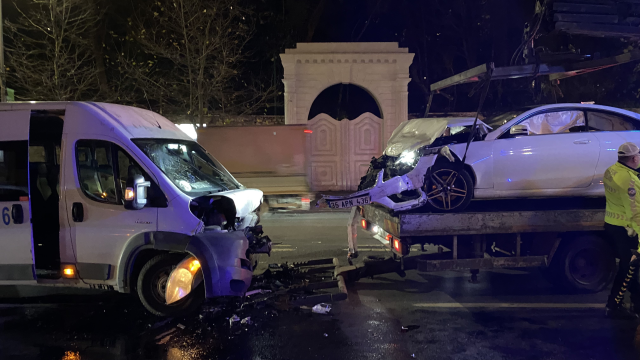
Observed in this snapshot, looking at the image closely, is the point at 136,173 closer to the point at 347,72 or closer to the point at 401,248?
the point at 401,248

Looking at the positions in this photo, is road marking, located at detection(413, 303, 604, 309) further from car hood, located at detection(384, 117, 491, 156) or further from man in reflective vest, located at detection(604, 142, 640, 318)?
car hood, located at detection(384, 117, 491, 156)

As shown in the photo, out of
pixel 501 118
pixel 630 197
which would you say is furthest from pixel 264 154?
pixel 630 197

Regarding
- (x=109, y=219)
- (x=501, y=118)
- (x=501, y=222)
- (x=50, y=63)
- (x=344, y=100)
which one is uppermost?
(x=344, y=100)

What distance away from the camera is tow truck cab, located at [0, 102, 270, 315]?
5040 millimetres

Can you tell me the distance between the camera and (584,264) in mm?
6062

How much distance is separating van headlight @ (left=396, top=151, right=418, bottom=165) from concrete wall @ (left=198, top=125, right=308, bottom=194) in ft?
21.2

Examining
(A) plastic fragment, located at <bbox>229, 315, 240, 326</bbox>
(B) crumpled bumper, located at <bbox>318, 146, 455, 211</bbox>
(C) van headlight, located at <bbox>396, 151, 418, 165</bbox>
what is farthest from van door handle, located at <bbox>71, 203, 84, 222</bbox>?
(C) van headlight, located at <bbox>396, 151, 418, 165</bbox>

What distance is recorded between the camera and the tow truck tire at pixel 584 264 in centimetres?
596

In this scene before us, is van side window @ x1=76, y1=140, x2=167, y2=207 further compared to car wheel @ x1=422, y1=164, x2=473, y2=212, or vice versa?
car wheel @ x1=422, y1=164, x2=473, y2=212

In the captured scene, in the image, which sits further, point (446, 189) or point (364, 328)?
point (446, 189)

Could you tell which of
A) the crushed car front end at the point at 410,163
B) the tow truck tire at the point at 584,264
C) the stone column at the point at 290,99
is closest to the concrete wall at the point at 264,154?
the stone column at the point at 290,99

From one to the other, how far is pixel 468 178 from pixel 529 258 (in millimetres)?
1231

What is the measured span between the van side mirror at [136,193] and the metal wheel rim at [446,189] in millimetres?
3379

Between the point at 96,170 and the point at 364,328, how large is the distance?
338cm
